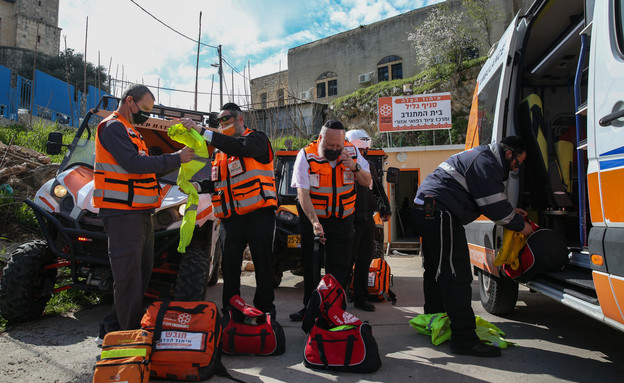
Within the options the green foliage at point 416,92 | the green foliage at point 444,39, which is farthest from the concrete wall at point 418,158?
the green foliage at point 444,39

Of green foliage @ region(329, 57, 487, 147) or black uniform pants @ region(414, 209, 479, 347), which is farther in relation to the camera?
green foliage @ region(329, 57, 487, 147)

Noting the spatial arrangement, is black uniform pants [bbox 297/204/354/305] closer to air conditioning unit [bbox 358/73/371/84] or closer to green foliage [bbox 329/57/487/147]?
green foliage [bbox 329/57/487/147]

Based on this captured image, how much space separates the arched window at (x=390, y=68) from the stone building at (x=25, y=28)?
26.5 m

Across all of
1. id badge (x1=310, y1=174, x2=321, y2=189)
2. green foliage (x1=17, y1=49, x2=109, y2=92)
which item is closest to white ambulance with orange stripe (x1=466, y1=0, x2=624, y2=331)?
id badge (x1=310, y1=174, x2=321, y2=189)

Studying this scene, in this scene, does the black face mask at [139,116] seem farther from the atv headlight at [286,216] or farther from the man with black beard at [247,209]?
the atv headlight at [286,216]

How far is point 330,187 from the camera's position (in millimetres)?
4047

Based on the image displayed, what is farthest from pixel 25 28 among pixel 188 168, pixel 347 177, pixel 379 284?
pixel 347 177

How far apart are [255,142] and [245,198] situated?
19.2 inches

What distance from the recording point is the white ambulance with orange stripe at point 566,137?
225cm

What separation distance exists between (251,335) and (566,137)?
12.6 feet

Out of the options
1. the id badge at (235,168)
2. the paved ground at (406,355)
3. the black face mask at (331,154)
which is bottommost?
the paved ground at (406,355)

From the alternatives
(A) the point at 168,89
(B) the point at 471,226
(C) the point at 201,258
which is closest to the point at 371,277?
(B) the point at 471,226

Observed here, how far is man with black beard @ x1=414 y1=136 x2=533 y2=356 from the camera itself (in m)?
3.23

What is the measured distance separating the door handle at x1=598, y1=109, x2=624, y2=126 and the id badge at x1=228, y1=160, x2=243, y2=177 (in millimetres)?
2602
